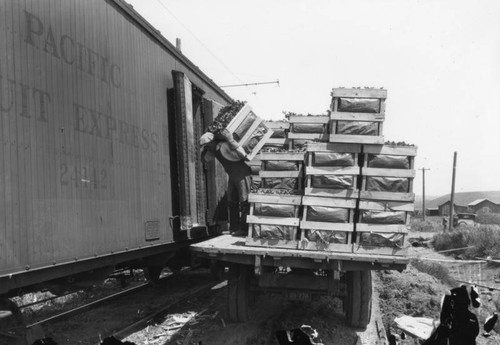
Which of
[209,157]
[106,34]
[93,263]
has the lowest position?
[93,263]

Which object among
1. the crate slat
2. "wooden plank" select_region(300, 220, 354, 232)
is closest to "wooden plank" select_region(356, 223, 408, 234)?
"wooden plank" select_region(300, 220, 354, 232)

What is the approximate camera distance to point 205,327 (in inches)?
270

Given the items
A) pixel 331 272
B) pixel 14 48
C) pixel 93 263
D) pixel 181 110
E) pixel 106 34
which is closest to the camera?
pixel 14 48

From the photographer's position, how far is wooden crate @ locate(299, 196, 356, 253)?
5883mm

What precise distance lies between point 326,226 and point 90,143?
122 inches

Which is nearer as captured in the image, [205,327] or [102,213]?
[102,213]

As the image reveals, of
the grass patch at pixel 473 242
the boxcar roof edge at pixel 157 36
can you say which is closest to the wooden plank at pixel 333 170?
the boxcar roof edge at pixel 157 36

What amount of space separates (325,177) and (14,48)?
389 cm

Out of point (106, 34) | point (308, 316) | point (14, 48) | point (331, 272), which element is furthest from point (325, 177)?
point (14, 48)

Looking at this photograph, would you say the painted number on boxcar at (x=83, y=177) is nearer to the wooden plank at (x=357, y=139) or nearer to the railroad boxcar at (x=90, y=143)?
the railroad boxcar at (x=90, y=143)

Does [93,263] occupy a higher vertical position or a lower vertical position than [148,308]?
higher

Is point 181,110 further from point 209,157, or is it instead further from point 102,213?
point 102,213

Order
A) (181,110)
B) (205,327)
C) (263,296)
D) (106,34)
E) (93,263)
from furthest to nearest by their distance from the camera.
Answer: (263,296) < (181,110) < (205,327) < (106,34) < (93,263)

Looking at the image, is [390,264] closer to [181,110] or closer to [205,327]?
[205,327]
